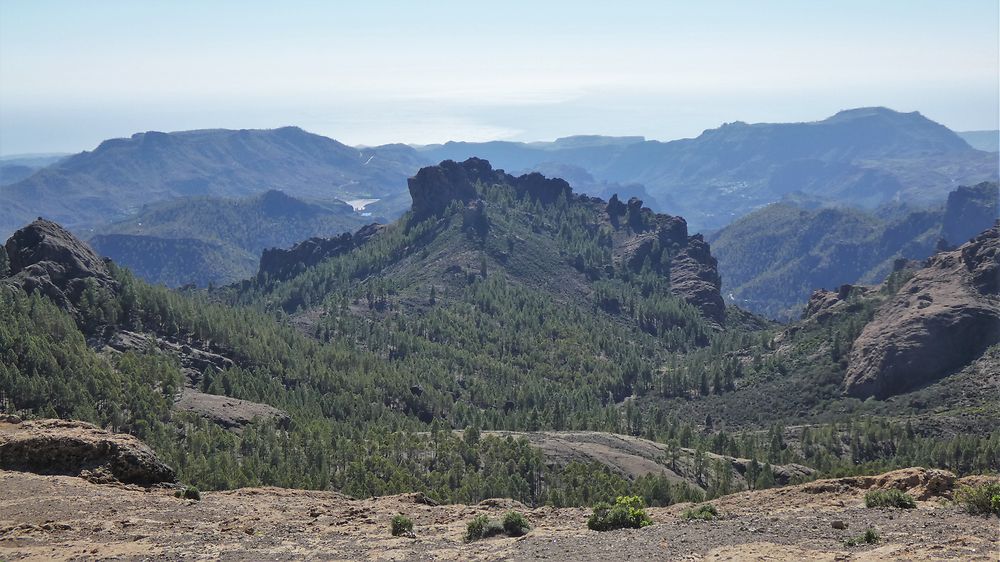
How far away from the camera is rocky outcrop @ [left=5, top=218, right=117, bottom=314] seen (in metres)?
138

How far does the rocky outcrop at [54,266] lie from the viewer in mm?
138500

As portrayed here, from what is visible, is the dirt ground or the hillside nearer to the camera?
the dirt ground

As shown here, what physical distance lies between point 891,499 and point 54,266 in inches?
5941

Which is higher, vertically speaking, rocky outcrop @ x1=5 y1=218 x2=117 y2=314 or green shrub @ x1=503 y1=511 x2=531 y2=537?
rocky outcrop @ x1=5 y1=218 x2=117 y2=314

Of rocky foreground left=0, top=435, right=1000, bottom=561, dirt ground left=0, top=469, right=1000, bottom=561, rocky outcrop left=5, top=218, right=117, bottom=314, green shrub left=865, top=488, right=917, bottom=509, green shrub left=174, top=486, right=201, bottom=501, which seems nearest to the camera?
dirt ground left=0, top=469, right=1000, bottom=561

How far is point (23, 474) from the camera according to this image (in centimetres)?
4700

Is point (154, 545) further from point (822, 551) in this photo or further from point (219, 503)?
point (822, 551)

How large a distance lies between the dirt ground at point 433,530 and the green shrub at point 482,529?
Answer: 762 mm

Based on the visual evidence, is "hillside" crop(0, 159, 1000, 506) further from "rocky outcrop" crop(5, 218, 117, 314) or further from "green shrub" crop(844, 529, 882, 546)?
"green shrub" crop(844, 529, 882, 546)

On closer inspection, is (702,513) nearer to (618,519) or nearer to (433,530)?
(618,519)

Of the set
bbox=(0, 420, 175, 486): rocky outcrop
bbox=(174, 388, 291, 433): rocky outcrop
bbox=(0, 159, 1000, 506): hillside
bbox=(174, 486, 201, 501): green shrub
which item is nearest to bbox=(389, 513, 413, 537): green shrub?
bbox=(174, 486, 201, 501): green shrub

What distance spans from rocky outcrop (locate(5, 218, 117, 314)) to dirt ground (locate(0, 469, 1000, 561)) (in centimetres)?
10698

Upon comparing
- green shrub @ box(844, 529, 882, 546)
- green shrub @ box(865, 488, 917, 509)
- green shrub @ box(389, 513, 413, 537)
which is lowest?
green shrub @ box(389, 513, 413, 537)

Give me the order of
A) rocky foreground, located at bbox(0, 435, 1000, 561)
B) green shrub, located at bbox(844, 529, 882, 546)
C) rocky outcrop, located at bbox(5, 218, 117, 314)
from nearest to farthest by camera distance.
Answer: green shrub, located at bbox(844, 529, 882, 546) → rocky foreground, located at bbox(0, 435, 1000, 561) → rocky outcrop, located at bbox(5, 218, 117, 314)
